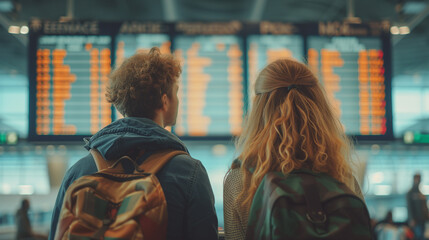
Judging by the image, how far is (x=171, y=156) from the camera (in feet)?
4.99

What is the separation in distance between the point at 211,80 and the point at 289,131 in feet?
7.82

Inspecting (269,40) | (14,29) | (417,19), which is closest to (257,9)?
(417,19)

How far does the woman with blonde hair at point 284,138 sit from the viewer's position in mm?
1498

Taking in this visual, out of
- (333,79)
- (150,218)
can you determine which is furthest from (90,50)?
(150,218)

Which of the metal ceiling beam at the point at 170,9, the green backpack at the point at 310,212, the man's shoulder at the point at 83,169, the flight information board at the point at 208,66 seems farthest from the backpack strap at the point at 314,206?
the metal ceiling beam at the point at 170,9

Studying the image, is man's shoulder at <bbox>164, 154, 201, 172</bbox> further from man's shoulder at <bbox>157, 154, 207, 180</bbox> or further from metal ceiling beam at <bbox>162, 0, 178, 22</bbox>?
metal ceiling beam at <bbox>162, 0, 178, 22</bbox>

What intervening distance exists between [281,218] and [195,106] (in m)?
2.58

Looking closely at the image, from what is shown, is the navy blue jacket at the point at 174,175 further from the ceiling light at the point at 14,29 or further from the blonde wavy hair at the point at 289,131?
the ceiling light at the point at 14,29

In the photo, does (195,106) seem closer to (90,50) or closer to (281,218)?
(90,50)

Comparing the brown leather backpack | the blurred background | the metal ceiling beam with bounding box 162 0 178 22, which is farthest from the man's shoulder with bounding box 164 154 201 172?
the metal ceiling beam with bounding box 162 0 178 22

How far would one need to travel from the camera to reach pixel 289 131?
5.09 ft

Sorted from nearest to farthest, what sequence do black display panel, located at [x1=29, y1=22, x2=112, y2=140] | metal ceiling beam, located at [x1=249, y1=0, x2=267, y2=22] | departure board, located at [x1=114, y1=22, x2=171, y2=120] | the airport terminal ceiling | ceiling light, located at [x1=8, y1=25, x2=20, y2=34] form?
black display panel, located at [x1=29, y1=22, x2=112, y2=140]
departure board, located at [x1=114, y1=22, x2=171, y2=120]
ceiling light, located at [x1=8, y1=25, x2=20, y2=34]
metal ceiling beam, located at [x1=249, y1=0, x2=267, y2=22]
the airport terminal ceiling

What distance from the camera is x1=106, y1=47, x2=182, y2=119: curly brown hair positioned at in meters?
1.59

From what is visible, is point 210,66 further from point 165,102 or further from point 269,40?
point 165,102
